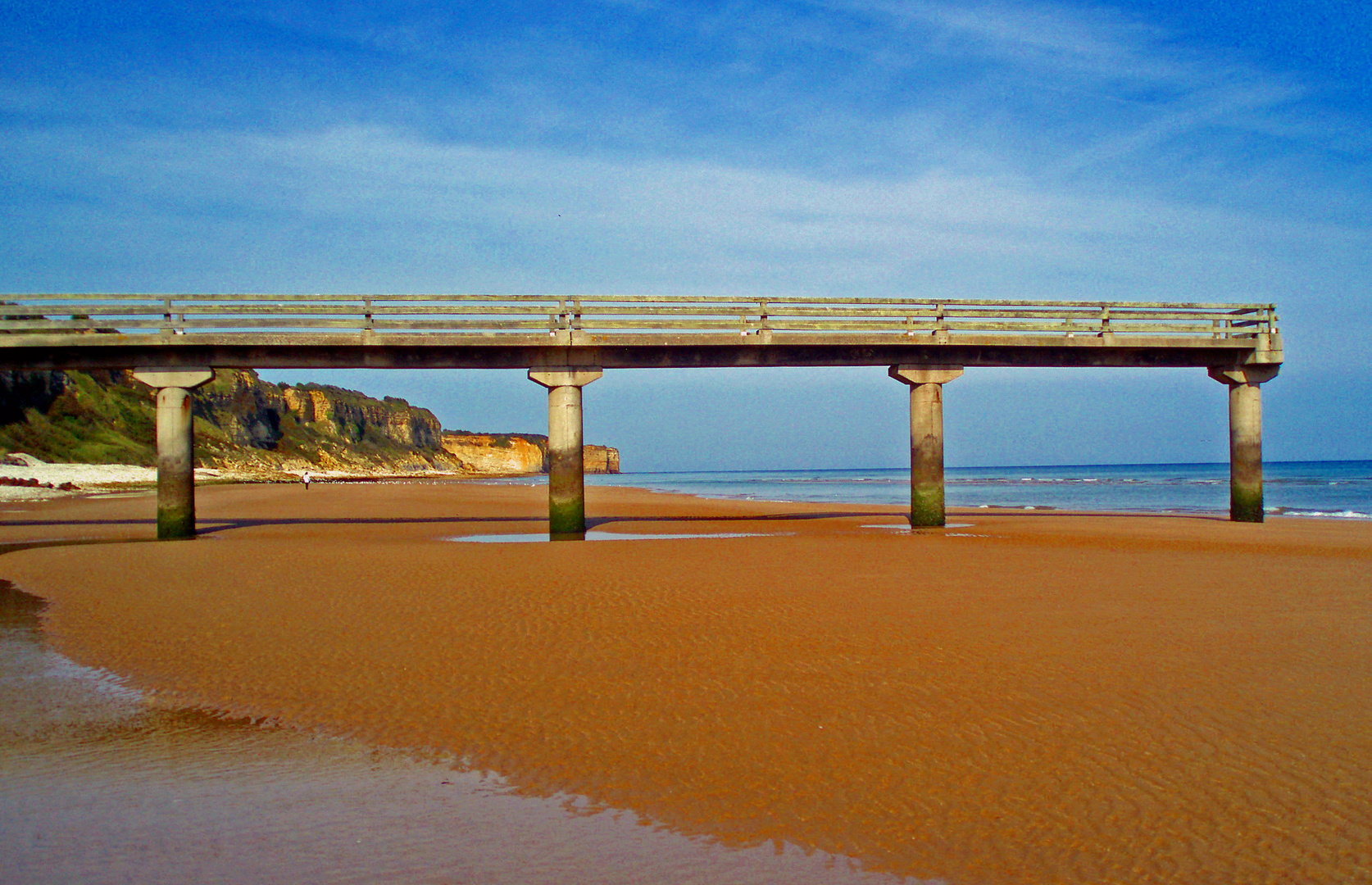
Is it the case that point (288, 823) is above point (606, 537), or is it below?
above

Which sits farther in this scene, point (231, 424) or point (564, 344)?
point (231, 424)

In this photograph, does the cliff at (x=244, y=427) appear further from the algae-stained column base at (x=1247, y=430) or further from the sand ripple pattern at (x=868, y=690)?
the algae-stained column base at (x=1247, y=430)

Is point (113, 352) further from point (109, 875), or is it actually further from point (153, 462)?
point (153, 462)

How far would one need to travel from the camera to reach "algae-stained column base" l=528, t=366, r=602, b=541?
60.1ft

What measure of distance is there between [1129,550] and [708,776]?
11922 mm

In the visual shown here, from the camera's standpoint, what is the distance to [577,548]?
1535 cm

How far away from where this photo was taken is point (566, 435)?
18.6 m

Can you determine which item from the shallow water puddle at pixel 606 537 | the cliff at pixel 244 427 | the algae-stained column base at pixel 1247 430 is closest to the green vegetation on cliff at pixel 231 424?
the cliff at pixel 244 427

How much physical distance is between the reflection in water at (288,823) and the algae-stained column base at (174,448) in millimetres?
14021

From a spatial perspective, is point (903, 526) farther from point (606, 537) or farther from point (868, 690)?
point (868, 690)

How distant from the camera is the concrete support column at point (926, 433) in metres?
19.6

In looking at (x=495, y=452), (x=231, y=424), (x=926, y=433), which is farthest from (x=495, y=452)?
(x=926, y=433)

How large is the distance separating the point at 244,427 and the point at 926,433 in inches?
3168

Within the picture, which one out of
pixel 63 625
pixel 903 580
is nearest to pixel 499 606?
pixel 63 625
